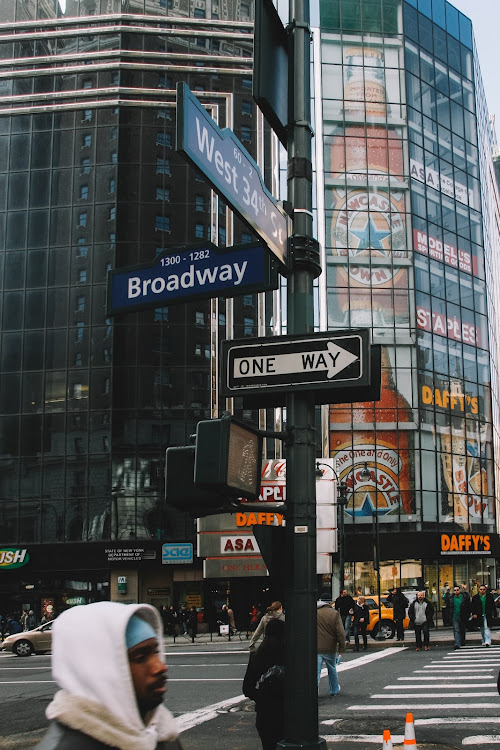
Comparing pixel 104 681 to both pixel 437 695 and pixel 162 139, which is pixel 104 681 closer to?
pixel 437 695

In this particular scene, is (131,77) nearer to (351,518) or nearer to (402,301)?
(402,301)

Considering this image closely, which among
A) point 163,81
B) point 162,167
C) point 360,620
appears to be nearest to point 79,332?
point 162,167

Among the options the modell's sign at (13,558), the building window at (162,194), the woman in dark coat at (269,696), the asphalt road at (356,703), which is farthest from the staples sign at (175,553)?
the woman in dark coat at (269,696)

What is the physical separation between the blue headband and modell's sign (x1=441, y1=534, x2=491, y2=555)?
50504mm

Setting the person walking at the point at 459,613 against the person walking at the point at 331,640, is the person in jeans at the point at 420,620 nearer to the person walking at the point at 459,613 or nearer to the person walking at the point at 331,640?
the person walking at the point at 459,613

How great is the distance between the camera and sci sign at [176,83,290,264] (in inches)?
198

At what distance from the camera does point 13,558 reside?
50.4 meters

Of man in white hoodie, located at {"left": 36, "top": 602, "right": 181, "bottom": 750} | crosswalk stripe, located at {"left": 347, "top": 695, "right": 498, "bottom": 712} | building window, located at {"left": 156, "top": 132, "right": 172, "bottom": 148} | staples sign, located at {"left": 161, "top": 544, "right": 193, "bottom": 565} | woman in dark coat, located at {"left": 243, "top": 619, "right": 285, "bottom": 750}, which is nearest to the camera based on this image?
man in white hoodie, located at {"left": 36, "top": 602, "right": 181, "bottom": 750}

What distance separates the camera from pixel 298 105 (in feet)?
22.3

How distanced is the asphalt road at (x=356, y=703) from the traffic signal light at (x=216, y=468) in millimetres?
5435

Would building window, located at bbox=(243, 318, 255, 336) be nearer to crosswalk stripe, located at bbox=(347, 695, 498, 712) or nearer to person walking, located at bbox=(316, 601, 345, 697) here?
person walking, located at bbox=(316, 601, 345, 697)

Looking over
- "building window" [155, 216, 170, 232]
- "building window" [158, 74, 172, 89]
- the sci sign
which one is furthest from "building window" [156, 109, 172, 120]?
the sci sign

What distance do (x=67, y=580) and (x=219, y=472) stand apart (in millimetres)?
47627

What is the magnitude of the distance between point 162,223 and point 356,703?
46.0m
